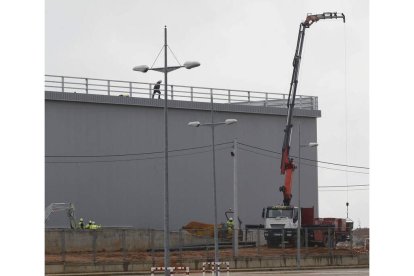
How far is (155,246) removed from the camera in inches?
2164

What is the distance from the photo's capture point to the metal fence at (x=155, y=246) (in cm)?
4888

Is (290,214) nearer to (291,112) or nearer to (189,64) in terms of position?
(291,112)

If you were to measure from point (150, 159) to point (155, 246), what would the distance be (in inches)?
387

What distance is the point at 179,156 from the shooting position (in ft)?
214

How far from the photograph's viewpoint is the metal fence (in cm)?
4888

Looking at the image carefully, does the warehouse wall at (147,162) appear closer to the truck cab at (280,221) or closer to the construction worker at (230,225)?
the construction worker at (230,225)

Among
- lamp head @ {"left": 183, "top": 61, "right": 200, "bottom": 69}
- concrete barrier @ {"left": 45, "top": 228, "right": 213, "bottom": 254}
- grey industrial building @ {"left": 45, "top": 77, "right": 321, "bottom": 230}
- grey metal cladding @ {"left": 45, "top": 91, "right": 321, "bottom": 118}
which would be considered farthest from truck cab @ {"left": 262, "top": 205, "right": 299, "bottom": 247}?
lamp head @ {"left": 183, "top": 61, "right": 200, "bottom": 69}

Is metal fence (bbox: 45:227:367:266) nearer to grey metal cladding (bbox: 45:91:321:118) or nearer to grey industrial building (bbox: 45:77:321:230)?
grey industrial building (bbox: 45:77:321:230)

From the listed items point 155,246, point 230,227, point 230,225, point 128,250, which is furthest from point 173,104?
point 128,250

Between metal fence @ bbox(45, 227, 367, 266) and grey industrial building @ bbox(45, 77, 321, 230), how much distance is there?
5.49 metres

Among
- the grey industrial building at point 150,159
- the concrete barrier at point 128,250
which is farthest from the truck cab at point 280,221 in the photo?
the grey industrial building at point 150,159
